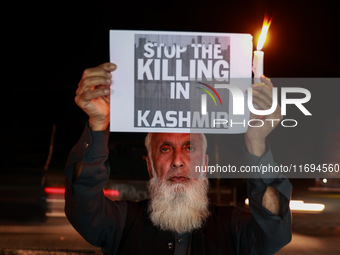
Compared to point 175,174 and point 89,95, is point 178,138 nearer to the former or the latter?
point 175,174


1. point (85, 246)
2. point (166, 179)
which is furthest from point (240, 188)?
point (166, 179)

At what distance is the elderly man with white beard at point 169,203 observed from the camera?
2160 mm

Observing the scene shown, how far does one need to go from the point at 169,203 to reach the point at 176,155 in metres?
0.25

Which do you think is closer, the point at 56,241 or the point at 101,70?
the point at 101,70

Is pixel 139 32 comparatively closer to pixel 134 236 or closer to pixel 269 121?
pixel 269 121

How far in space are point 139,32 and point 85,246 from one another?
19.8 feet

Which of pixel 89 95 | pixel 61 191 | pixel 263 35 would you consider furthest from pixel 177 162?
pixel 61 191

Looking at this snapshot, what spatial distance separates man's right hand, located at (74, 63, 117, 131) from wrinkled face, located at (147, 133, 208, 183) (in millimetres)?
428

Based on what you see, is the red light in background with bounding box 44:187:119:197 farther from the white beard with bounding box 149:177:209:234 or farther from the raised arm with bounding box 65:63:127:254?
the raised arm with bounding box 65:63:127:254

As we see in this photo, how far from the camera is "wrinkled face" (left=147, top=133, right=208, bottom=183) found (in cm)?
252

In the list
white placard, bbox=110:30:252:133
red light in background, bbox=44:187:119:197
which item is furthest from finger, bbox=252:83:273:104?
red light in background, bbox=44:187:119:197

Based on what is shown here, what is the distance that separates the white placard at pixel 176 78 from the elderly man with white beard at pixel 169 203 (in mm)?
96

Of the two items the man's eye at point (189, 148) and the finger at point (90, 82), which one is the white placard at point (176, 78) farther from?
the man's eye at point (189, 148)

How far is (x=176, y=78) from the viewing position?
7.47ft
